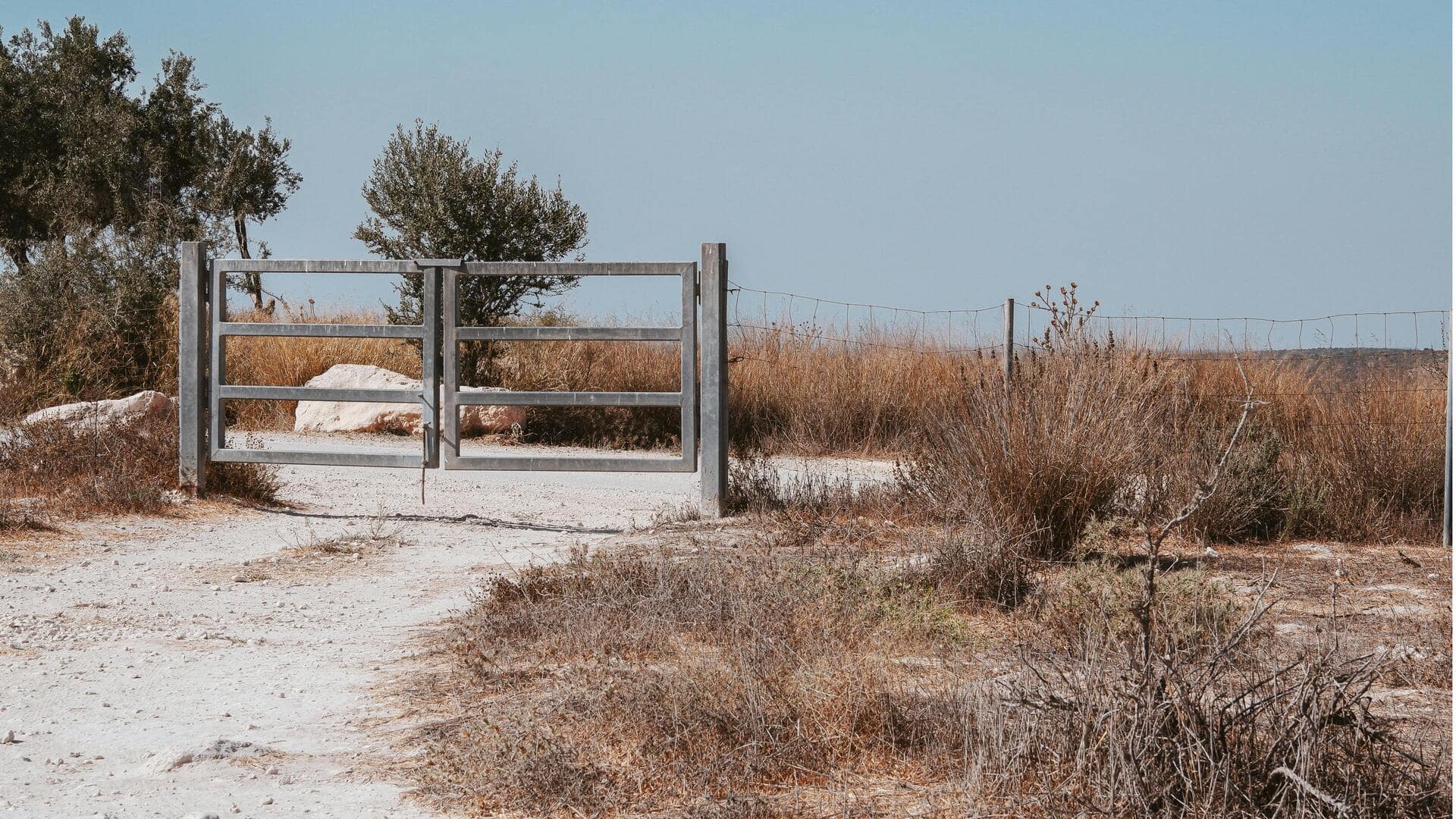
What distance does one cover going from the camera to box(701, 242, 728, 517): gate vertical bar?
8.98 m

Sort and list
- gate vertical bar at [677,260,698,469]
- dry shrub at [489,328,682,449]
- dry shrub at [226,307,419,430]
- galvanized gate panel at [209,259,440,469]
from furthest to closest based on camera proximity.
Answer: dry shrub at [226,307,419,430]
dry shrub at [489,328,682,449]
galvanized gate panel at [209,259,440,469]
gate vertical bar at [677,260,698,469]

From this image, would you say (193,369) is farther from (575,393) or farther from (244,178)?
(244,178)

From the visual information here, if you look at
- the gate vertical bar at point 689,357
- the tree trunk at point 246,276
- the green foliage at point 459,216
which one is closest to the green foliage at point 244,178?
the tree trunk at point 246,276

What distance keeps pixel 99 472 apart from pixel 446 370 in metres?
2.54

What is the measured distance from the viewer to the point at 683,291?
29.6 feet

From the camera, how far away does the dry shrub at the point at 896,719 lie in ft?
9.68

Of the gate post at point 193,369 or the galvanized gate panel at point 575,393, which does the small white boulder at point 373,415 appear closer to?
the gate post at point 193,369

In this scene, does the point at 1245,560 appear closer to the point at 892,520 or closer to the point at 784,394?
the point at 892,520

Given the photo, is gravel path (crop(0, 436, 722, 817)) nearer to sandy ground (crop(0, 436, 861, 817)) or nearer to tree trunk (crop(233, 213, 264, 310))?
sandy ground (crop(0, 436, 861, 817))

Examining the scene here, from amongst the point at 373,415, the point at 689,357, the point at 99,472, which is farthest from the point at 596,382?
the point at 99,472

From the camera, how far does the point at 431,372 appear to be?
9234mm

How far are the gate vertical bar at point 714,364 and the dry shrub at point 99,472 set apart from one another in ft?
11.3

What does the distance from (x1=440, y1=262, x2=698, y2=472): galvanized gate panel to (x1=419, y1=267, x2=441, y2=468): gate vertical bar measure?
6cm

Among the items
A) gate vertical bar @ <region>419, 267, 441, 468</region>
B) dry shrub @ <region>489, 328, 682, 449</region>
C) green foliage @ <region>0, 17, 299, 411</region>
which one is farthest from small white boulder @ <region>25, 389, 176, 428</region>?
green foliage @ <region>0, 17, 299, 411</region>
